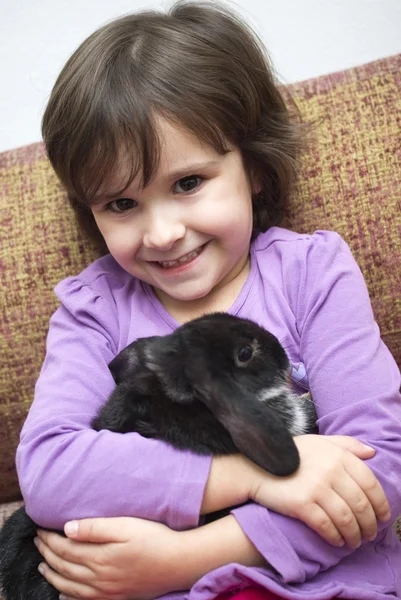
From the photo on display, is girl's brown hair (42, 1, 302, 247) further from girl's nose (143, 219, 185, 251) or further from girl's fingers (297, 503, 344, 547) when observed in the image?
girl's fingers (297, 503, 344, 547)

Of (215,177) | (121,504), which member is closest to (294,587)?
(121,504)

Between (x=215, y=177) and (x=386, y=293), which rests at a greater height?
(x=215, y=177)

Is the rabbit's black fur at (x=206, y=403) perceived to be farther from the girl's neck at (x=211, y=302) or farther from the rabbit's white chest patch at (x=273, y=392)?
the girl's neck at (x=211, y=302)

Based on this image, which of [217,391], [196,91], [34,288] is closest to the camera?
[217,391]

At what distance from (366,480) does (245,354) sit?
0.30 metres

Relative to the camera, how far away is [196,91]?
4.96ft

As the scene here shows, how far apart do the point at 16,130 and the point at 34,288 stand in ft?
2.16

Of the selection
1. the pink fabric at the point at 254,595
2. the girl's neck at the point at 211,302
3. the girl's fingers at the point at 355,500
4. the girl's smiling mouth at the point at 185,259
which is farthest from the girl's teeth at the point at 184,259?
the pink fabric at the point at 254,595

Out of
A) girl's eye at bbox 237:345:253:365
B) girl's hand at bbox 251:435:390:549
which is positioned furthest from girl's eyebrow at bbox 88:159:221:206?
girl's hand at bbox 251:435:390:549

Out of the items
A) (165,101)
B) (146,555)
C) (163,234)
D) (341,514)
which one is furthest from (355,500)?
(165,101)

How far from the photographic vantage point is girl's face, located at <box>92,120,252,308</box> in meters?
1.47

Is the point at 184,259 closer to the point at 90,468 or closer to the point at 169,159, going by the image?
the point at 169,159

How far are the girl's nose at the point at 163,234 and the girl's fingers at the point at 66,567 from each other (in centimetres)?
62

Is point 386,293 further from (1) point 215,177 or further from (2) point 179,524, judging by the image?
(2) point 179,524
